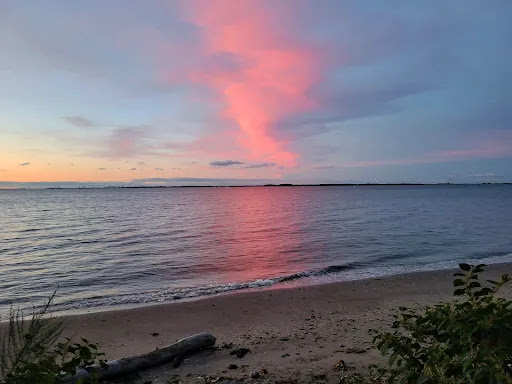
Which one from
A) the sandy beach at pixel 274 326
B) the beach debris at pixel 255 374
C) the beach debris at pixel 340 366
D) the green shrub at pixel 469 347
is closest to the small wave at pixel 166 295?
the sandy beach at pixel 274 326

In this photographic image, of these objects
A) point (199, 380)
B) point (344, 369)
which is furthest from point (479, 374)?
point (199, 380)

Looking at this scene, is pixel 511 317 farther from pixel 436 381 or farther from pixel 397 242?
pixel 397 242

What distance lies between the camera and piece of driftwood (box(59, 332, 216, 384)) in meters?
6.23

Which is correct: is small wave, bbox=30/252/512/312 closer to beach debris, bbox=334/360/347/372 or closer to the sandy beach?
the sandy beach

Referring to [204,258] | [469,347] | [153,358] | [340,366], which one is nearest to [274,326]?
[340,366]

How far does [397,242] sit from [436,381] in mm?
24999

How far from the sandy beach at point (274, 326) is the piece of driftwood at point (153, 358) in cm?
17

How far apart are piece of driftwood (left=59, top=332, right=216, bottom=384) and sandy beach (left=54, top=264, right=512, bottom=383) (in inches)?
6.8

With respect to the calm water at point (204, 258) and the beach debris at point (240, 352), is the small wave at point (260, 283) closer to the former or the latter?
the calm water at point (204, 258)

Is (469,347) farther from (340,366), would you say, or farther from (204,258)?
(204,258)

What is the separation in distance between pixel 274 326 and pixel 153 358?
3.80 metres

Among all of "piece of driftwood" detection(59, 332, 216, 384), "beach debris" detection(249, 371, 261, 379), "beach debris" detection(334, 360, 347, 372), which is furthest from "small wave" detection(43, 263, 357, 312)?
"beach debris" detection(334, 360, 347, 372)

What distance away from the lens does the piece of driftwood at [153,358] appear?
6.23 meters

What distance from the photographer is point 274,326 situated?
9773 millimetres
